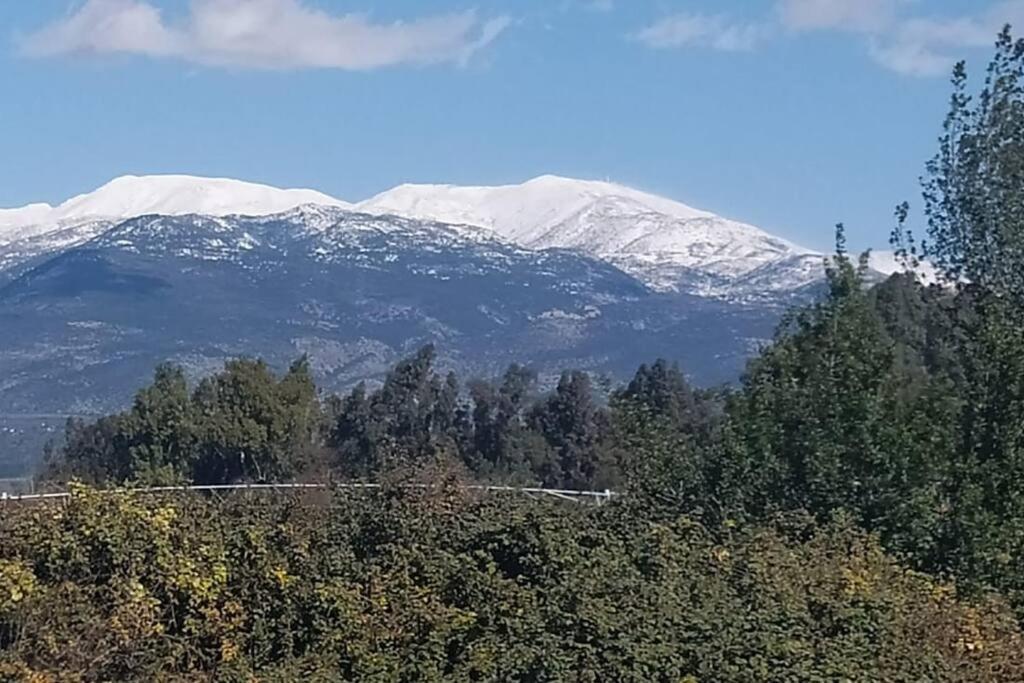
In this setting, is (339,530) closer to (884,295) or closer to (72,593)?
(72,593)

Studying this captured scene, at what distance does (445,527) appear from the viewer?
1160 cm

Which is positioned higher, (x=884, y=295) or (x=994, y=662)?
(x=884, y=295)

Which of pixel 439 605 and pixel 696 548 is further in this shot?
pixel 696 548

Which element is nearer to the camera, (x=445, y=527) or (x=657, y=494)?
(x=445, y=527)

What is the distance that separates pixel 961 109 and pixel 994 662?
10.2m

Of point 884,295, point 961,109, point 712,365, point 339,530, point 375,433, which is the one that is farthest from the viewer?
point 712,365

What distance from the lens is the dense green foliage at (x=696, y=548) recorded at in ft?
31.0

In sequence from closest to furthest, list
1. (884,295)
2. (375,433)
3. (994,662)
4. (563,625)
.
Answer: (563,625) → (994,662) → (884,295) → (375,433)

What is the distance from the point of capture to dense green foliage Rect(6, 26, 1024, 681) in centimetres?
944

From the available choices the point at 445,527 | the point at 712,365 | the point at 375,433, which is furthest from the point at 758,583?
the point at 712,365

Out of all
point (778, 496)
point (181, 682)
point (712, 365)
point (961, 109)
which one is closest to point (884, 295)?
point (961, 109)

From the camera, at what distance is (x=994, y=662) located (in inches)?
398

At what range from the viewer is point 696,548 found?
38.1 feet

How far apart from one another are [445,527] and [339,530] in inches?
26.8
